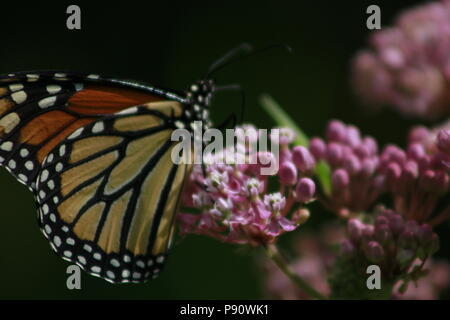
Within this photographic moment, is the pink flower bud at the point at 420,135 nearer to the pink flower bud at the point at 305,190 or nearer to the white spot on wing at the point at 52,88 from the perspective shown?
the pink flower bud at the point at 305,190

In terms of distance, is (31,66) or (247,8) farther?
(247,8)

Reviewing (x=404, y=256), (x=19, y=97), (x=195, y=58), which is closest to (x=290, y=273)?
(x=404, y=256)

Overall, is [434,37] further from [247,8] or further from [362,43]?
[247,8]

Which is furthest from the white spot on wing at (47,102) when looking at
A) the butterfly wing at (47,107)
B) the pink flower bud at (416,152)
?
the pink flower bud at (416,152)

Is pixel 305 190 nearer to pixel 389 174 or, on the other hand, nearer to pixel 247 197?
pixel 247 197

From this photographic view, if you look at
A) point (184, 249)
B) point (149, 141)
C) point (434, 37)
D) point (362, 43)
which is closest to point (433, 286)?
point (434, 37)

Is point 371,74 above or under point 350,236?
above

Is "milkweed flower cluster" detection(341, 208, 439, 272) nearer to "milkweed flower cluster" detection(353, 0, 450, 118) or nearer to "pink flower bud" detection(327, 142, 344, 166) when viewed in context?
"pink flower bud" detection(327, 142, 344, 166)
